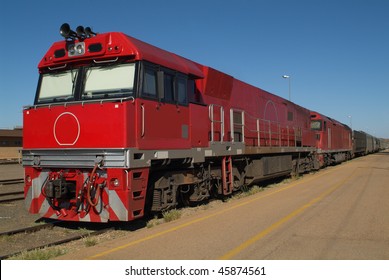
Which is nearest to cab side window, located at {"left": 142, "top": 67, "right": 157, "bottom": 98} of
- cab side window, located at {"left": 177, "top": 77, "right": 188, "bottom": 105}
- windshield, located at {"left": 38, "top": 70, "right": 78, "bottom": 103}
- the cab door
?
the cab door

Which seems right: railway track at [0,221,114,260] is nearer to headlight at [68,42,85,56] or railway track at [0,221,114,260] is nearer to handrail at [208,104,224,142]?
headlight at [68,42,85,56]

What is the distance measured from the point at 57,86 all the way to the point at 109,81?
4.66ft

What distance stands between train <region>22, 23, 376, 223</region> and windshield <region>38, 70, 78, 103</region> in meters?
0.02

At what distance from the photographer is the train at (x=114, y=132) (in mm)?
7027

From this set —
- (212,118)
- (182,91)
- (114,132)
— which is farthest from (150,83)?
(212,118)

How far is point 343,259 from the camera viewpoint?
498cm

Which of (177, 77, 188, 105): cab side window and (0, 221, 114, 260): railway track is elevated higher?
(177, 77, 188, 105): cab side window

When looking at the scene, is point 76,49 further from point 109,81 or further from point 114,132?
point 114,132

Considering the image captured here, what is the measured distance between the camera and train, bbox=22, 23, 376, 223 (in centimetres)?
703

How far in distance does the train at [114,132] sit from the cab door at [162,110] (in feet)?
0.07

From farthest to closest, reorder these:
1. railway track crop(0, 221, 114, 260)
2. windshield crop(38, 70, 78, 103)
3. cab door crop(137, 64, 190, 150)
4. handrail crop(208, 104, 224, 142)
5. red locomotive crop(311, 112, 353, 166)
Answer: red locomotive crop(311, 112, 353, 166) → handrail crop(208, 104, 224, 142) → windshield crop(38, 70, 78, 103) → cab door crop(137, 64, 190, 150) → railway track crop(0, 221, 114, 260)

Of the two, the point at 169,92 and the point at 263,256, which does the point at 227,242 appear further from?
the point at 169,92

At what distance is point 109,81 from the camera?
24.9 feet

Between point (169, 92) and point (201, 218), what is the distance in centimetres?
280
